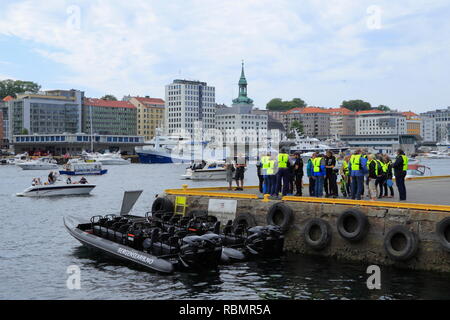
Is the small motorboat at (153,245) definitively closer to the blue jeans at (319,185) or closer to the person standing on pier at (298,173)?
the blue jeans at (319,185)

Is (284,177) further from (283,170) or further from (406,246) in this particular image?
(406,246)

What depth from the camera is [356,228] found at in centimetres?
1792

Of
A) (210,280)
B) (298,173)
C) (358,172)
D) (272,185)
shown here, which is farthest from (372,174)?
(210,280)

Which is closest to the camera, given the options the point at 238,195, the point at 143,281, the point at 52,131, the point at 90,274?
the point at 143,281

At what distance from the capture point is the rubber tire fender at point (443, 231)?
1561 centimetres

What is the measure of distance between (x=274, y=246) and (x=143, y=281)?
15.4ft

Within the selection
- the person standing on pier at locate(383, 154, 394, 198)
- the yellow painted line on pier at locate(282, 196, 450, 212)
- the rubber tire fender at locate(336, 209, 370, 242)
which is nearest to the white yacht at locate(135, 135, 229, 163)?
the person standing on pier at locate(383, 154, 394, 198)

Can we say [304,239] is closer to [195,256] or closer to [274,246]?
[274,246]

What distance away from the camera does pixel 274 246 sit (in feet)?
60.8

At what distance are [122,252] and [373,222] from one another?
8.36 m

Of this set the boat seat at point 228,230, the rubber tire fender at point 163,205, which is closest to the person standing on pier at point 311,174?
the boat seat at point 228,230

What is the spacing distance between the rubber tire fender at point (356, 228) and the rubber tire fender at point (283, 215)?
2090 mm
